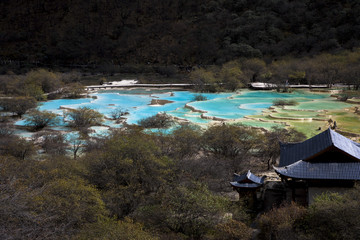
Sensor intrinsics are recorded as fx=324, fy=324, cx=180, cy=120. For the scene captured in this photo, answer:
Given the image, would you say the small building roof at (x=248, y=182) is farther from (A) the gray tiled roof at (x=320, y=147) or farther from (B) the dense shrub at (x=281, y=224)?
(B) the dense shrub at (x=281, y=224)

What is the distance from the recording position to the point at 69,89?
126 ft

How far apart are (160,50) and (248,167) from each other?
6592cm

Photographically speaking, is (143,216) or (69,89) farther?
(69,89)

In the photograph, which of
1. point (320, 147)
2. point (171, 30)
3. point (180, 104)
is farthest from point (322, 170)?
point (171, 30)

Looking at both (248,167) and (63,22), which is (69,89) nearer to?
(248,167)

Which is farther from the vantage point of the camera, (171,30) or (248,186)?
(171,30)

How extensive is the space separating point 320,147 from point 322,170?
2.08ft

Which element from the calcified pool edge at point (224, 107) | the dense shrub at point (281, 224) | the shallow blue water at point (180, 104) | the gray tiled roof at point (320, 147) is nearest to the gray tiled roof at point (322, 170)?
the gray tiled roof at point (320, 147)

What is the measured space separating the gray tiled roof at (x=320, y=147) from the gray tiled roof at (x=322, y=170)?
26 cm

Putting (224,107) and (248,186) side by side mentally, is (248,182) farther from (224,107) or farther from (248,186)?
(224,107)

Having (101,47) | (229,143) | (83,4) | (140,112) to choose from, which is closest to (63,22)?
(83,4)

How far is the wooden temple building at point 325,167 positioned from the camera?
8.67m

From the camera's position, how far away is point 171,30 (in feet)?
267

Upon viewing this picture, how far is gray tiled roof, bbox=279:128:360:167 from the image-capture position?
8852 millimetres
